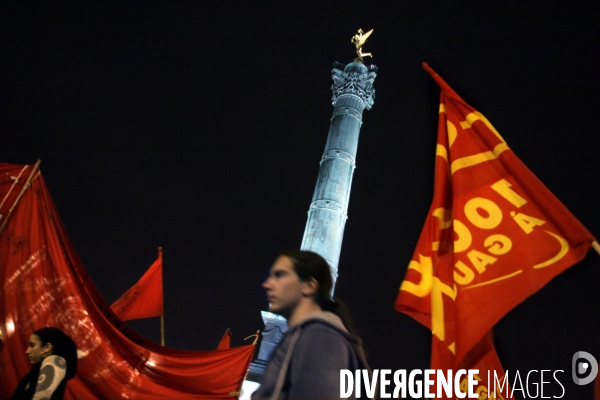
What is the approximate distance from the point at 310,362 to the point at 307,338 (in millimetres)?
93

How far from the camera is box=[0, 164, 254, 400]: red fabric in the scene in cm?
464

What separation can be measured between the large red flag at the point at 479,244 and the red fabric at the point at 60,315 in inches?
127

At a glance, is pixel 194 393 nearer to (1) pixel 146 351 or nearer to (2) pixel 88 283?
(1) pixel 146 351

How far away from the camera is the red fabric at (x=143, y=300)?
870cm

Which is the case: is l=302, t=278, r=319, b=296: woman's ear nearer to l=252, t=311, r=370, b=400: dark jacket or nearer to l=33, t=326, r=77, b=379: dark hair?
l=252, t=311, r=370, b=400: dark jacket

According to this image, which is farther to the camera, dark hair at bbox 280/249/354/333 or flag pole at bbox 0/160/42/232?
flag pole at bbox 0/160/42/232

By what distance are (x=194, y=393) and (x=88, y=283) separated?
179cm

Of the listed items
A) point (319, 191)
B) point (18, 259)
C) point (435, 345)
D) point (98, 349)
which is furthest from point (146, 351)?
point (319, 191)

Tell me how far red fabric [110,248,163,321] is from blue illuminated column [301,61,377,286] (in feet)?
25.8

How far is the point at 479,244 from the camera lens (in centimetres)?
309

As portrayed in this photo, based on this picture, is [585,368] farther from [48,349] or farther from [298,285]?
[48,349]

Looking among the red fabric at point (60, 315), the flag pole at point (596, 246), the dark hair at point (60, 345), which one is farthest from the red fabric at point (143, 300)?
the flag pole at point (596, 246)

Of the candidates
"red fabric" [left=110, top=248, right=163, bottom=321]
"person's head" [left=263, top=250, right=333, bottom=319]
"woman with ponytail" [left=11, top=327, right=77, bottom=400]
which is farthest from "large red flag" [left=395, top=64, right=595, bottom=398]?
"red fabric" [left=110, top=248, right=163, bottom=321]

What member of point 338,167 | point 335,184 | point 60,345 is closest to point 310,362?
point 60,345
